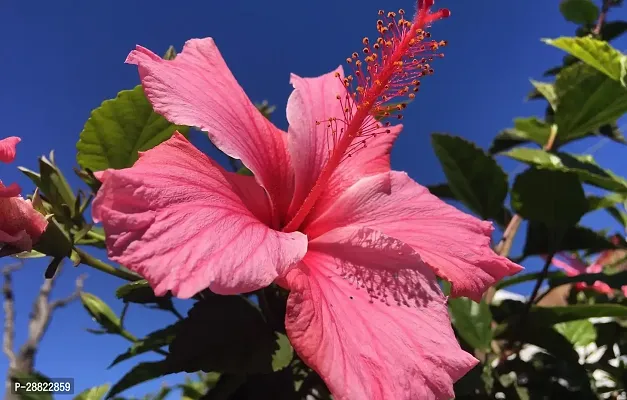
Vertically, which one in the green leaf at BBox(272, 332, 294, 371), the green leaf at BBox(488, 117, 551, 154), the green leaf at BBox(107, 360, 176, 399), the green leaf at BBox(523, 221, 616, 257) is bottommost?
the green leaf at BBox(107, 360, 176, 399)

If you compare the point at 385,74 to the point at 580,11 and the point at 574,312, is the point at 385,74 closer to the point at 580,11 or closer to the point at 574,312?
the point at 574,312

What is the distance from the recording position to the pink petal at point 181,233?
605 millimetres

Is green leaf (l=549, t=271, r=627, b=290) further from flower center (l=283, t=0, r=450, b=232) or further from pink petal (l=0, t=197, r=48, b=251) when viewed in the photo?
pink petal (l=0, t=197, r=48, b=251)

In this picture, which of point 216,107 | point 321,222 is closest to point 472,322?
point 321,222

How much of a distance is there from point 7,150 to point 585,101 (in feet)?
4.59

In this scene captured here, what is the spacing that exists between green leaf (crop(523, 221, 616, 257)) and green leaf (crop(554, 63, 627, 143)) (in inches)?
11.1

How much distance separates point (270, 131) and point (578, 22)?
1539mm

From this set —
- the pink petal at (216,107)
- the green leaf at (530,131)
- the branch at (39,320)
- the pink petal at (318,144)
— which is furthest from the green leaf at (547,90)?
the branch at (39,320)

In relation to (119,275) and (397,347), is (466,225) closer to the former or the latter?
(397,347)

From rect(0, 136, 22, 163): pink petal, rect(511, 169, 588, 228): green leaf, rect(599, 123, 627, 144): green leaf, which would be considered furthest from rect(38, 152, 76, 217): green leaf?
rect(599, 123, 627, 144): green leaf

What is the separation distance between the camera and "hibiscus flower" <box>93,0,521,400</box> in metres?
0.64

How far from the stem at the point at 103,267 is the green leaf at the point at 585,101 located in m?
1.21

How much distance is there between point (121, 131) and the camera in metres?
1.05

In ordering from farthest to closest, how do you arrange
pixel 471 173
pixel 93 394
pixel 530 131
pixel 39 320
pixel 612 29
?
pixel 39 320
pixel 612 29
pixel 530 131
pixel 93 394
pixel 471 173
